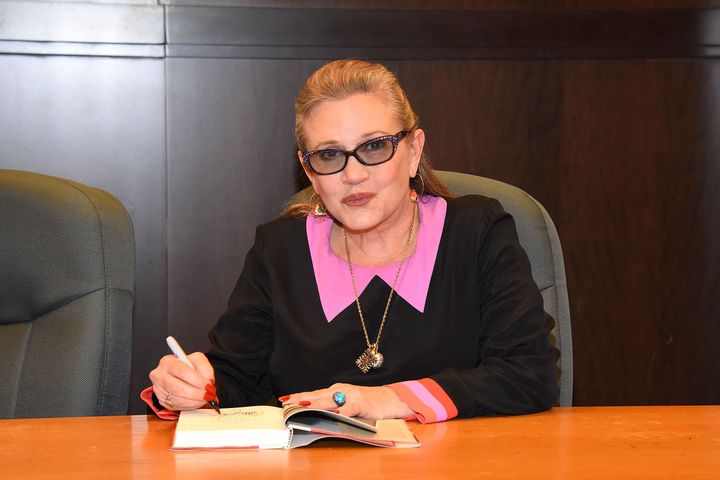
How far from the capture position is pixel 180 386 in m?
1.76

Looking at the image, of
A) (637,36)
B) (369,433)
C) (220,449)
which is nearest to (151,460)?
(220,449)

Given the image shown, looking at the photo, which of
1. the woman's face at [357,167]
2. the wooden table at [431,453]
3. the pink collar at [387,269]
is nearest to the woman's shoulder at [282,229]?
the pink collar at [387,269]

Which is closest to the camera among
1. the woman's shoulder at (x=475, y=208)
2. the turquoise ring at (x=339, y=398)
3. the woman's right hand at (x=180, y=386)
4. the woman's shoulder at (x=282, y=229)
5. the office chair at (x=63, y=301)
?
the turquoise ring at (x=339, y=398)

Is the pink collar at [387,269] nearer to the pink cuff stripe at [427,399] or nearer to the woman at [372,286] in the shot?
the woman at [372,286]

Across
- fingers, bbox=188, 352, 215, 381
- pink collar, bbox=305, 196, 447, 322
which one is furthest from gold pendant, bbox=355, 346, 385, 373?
fingers, bbox=188, 352, 215, 381

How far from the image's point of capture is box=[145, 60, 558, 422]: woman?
207 cm

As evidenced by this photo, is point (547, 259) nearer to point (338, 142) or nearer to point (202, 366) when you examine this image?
point (338, 142)

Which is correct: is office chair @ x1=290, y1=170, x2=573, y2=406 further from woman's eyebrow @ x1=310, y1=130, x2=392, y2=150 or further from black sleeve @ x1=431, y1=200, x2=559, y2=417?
woman's eyebrow @ x1=310, y1=130, x2=392, y2=150

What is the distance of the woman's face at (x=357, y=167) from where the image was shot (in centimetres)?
208

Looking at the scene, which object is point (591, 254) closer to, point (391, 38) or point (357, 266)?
point (391, 38)

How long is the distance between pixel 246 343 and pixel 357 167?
466 millimetres

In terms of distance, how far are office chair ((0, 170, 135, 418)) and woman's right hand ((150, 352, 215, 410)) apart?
20 cm

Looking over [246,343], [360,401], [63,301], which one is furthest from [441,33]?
[360,401]

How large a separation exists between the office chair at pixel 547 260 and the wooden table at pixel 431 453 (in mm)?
378
